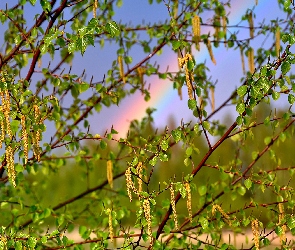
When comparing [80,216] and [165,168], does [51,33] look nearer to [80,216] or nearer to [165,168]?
[80,216]

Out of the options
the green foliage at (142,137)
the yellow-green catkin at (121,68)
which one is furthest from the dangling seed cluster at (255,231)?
the yellow-green catkin at (121,68)

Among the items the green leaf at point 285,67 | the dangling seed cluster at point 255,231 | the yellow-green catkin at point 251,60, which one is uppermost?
the yellow-green catkin at point 251,60

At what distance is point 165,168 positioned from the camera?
24266 millimetres

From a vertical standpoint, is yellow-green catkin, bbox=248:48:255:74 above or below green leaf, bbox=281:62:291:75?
above

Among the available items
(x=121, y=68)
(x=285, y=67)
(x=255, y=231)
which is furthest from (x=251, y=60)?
(x=255, y=231)

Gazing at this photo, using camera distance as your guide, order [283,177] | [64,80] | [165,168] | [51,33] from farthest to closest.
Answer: [165,168], [283,177], [64,80], [51,33]

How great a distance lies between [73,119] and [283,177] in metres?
17.2

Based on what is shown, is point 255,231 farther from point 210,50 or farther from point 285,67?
point 210,50

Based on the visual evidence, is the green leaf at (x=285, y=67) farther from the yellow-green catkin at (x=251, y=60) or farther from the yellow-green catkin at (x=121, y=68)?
the yellow-green catkin at (x=121, y=68)

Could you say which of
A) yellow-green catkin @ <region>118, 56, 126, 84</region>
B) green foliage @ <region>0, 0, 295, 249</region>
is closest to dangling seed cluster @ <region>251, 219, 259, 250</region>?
Result: green foliage @ <region>0, 0, 295, 249</region>

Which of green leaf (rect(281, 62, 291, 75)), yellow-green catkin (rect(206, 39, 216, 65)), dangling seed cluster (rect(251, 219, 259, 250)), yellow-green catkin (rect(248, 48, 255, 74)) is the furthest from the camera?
yellow-green catkin (rect(248, 48, 255, 74))

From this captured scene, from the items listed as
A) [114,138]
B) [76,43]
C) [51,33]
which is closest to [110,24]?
[76,43]

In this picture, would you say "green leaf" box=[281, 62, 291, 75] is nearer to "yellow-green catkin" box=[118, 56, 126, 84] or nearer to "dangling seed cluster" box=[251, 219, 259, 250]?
"dangling seed cluster" box=[251, 219, 259, 250]

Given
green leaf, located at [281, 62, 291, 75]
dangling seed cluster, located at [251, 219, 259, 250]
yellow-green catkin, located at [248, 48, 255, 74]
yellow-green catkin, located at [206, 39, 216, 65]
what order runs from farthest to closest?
yellow-green catkin, located at [248, 48, 255, 74] < yellow-green catkin, located at [206, 39, 216, 65] < dangling seed cluster, located at [251, 219, 259, 250] < green leaf, located at [281, 62, 291, 75]
